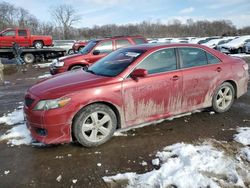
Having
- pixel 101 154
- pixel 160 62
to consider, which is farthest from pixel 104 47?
pixel 101 154

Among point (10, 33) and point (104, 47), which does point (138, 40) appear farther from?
point (10, 33)

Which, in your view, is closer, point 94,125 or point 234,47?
point 94,125

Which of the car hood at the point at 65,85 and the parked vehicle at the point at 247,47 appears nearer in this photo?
the car hood at the point at 65,85

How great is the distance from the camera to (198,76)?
475 centimetres

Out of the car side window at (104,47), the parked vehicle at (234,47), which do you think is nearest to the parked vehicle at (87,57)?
the car side window at (104,47)

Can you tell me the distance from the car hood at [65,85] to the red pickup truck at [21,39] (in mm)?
17463

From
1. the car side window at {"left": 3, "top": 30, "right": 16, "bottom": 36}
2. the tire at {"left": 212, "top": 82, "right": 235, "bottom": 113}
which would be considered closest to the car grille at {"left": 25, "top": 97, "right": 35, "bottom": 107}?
the tire at {"left": 212, "top": 82, "right": 235, "bottom": 113}

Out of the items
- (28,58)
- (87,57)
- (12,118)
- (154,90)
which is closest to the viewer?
(154,90)

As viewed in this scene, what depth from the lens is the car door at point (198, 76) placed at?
4.66m

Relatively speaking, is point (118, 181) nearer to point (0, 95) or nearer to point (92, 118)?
point (92, 118)

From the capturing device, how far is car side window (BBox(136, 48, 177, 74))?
171 inches

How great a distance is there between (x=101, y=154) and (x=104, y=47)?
22.6 feet

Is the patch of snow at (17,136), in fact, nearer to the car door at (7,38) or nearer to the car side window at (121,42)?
the car side window at (121,42)

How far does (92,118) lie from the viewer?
3.89 meters
